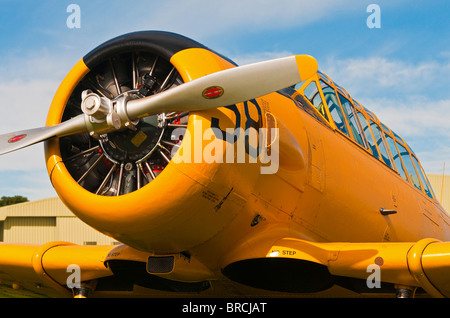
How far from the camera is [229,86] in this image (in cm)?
463

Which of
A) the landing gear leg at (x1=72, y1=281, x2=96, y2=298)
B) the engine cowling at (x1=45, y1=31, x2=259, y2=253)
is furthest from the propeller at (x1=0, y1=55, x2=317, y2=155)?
the landing gear leg at (x1=72, y1=281, x2=96, y2=298)

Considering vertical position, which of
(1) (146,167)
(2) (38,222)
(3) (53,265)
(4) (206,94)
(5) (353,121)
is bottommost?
(3) (53,265)

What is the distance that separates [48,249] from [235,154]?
9.99 ft

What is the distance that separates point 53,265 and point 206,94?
3162 millimetres

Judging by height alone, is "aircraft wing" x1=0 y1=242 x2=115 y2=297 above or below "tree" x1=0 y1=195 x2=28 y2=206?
below

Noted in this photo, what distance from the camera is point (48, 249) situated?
264 inches

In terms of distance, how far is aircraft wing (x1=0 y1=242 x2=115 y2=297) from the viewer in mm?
6328

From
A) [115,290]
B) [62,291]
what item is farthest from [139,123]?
[62,291]

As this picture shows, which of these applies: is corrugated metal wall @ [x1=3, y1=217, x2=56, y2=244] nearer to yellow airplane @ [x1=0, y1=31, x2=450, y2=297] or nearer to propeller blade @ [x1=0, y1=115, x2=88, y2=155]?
yellow airplane @ [x1=0, y1=31, x2=450, y2=297]

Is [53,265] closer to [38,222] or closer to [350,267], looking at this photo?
[350,267]

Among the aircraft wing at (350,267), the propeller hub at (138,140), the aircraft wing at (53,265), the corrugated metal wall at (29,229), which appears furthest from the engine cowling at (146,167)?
the corrugated metal wall at (29,229)

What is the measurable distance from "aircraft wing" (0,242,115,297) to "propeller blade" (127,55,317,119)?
2303 mm

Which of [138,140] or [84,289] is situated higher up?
[138,140]

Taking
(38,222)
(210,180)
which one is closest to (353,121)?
(210,180)
